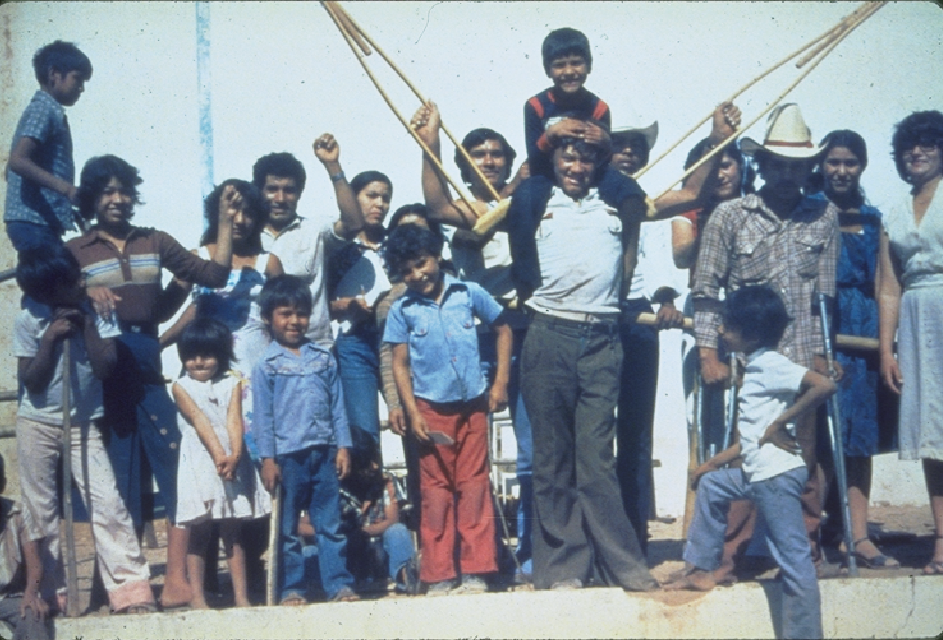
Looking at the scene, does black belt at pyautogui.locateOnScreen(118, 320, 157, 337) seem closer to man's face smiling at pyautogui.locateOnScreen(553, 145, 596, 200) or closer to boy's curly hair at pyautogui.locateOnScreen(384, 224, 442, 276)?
boy's curly hair at pyautogui.locateOnScreen(384, 224, 442, 276)

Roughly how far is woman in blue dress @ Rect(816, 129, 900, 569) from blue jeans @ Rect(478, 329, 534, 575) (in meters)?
1.59

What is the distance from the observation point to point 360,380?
594 cm

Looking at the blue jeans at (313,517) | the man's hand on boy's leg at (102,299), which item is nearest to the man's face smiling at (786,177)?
the blue jeans at (313,517)

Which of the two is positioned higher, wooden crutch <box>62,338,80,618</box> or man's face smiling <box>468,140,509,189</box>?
man's face smiling <box>468,140,509,189</box>

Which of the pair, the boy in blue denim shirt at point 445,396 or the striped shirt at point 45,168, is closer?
the boy in blue denim shirt at point 445,396

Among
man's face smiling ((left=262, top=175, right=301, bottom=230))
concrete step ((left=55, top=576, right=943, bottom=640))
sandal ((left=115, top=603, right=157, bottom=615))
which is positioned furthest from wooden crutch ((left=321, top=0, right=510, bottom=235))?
sandal ((left=115, top=603, right=157, bottom=615))

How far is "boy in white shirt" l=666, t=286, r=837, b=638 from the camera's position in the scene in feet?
16.6

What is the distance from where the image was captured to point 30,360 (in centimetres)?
557

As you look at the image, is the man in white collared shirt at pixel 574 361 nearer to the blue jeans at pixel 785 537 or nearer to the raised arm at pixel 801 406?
→ the blue jeans at pixel 785 537

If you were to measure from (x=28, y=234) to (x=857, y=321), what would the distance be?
424cm

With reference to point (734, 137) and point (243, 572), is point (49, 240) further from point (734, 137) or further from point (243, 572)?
point (734, 137)

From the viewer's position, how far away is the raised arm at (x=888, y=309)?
19.3 ft

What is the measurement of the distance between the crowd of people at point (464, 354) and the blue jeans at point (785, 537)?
0.01 metres

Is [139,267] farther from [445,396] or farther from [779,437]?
[779,437]
